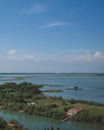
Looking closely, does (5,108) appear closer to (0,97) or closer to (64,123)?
(0,97)

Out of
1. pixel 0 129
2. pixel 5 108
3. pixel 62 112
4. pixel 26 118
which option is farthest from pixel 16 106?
pixel 0 129

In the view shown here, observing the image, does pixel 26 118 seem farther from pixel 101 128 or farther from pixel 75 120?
pixel 101 128

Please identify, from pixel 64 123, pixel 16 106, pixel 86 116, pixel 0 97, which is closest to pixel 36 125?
pixel 64 123

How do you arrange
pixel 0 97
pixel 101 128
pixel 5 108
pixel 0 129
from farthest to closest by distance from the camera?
pixel 0 97 → pixel 5 108 → pixel 101 128 → pixel 0 129

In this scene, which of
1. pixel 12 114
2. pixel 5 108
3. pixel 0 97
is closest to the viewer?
pixel 12 114

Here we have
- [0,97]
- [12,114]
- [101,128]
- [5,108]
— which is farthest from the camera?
[0,97]

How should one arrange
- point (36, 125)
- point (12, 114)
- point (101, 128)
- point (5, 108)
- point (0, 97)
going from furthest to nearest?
point (0, 97) < point (5, 108) < point (12, 114) < point (36, 125) < point (101, 128)

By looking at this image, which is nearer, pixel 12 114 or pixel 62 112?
pixel 62 112

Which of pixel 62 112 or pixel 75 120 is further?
pixel 62 112
